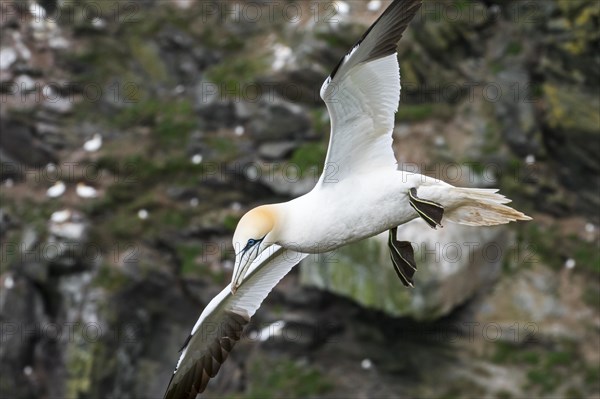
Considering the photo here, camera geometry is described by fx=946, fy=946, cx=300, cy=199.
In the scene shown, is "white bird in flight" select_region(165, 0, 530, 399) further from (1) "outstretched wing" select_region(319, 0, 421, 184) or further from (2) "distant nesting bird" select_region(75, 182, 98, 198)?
(2) "distant nesting bird" select_region(75, 182, 98, 198)

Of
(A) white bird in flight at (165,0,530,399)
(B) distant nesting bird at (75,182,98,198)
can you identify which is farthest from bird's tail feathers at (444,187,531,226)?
(B) distant nesting bird at (75,182,98,198)

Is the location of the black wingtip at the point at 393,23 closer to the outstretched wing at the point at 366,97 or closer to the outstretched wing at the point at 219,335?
the outstretched wing at the point at 366,97

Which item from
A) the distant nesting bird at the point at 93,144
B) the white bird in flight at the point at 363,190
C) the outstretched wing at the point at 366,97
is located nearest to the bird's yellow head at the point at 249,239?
the white bird in flight at the point at 363,190

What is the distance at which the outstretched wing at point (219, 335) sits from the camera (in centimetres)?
551

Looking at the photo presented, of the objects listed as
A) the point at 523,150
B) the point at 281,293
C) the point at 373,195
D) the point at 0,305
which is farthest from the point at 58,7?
the point at 373,195

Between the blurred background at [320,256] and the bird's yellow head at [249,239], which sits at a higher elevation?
the bird's yellow head at [249,239]

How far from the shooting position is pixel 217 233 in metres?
10.2

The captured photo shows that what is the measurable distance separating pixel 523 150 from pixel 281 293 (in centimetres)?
294

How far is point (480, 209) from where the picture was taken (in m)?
4.82

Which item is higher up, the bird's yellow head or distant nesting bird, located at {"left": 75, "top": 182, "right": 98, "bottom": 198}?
the bird's yellow head

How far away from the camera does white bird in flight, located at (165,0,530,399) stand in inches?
175

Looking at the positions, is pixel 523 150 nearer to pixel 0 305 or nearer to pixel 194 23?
pixel 194 23

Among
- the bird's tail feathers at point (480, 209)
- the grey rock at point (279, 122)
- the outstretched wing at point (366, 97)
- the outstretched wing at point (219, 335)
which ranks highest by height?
the outstretched wing at point (366, 97)

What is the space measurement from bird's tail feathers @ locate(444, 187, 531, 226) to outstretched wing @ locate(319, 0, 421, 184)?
40 centimetres
